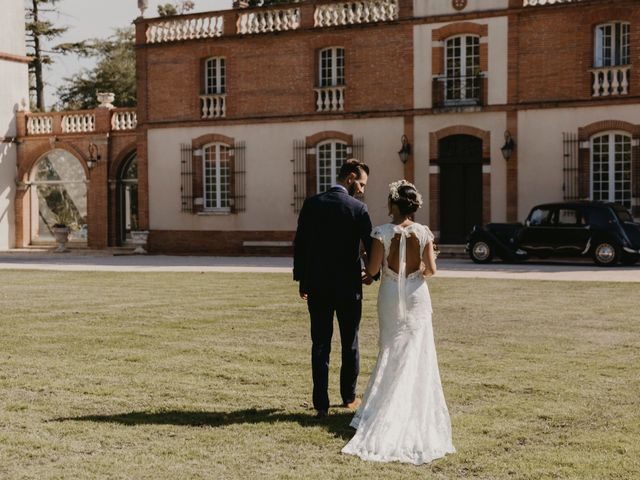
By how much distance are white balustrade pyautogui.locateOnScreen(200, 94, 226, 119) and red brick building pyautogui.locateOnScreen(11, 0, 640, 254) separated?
7 centimetres

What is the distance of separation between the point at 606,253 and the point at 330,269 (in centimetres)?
1808

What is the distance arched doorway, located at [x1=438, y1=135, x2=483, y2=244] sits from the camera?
2908 centimetres

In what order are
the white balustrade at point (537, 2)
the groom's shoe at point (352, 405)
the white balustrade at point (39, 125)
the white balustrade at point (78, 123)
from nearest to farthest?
the groom's shoe at point (352, 405) < the white balustrade at point (537, 2) < the white balustrade at point (78, 123) < the white balustrade at point (39, 125)

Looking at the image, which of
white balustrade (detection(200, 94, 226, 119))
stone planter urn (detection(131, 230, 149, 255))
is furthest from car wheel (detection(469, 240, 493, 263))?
stone planter urn (detection(131, 230, 149, 255))

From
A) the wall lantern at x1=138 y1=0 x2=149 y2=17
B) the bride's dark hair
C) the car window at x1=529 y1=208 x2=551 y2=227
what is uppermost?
the wall lantern at x1=138 y1=0 x2=149 y2=17

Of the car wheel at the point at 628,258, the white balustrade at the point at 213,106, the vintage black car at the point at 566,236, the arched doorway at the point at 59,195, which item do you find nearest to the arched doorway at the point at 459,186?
the vintage black car at the point at 566,236

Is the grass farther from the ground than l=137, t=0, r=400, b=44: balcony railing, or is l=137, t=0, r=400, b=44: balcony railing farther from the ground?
l=137, t=0, r=400, b=44: balcony railing

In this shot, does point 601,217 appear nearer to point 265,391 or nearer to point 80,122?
point 265,391

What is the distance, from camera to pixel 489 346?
10.8 meters

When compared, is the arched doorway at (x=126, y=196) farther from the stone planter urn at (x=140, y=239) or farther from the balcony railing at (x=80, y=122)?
the stone planter urn at (x=140, y=239)

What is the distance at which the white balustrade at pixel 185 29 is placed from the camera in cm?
3208

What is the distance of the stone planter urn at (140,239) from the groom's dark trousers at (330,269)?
25855 millimetres

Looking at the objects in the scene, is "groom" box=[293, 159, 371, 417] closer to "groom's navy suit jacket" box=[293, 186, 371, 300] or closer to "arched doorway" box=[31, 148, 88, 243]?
"groom's navy suit jacket" box=[293, 186, 371, 300]

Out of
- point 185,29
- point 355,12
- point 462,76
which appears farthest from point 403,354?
point 185,29
